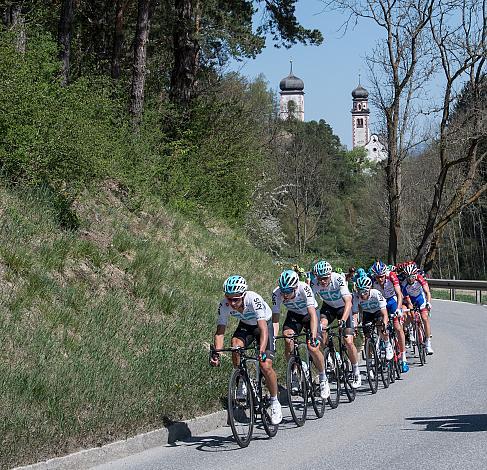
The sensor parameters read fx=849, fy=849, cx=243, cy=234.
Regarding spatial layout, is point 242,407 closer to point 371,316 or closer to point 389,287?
point 371,316

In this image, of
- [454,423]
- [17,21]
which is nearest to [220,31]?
[17,21]

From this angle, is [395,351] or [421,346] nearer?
[395,351]

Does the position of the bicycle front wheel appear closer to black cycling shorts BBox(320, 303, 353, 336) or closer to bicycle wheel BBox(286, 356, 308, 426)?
black cycling shorts BBox(320, 303, 353, 336)

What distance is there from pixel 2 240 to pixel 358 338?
32.9 ft

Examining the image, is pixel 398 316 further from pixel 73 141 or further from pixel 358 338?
pixel 73 141

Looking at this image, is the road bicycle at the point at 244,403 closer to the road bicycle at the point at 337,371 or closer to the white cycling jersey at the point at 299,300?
the white cycling jersey at the point at 299,300

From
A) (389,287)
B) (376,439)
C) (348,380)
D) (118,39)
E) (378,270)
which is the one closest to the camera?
(376,439)

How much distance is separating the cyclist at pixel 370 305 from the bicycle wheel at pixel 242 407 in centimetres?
562

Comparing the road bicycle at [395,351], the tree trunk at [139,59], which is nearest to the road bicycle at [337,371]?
the road bicycle at [395,351]

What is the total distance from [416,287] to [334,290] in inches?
222

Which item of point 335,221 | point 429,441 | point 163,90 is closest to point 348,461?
point 429,441

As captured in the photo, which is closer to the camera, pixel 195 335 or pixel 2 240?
pixel 2 240

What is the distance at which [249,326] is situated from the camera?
1069 centimetres

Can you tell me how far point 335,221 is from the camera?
283 feet
